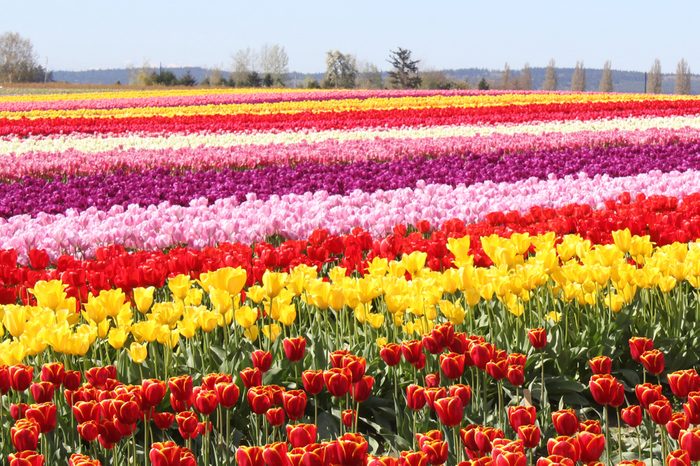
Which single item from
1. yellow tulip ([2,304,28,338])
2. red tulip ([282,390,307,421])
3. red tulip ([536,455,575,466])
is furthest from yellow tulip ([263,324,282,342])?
red tulip ([536,455,575,466])

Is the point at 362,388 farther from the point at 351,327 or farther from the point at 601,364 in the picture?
the point at 351,327

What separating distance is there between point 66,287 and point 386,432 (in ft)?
5.20

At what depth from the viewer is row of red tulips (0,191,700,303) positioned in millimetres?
4230

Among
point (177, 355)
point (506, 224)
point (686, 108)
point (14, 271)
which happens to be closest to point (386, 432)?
point (177, 355)

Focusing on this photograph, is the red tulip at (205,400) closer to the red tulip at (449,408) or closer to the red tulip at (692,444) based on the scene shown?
the red tulip at (449,408)

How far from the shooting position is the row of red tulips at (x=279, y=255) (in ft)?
13.9

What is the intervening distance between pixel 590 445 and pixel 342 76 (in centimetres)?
6069

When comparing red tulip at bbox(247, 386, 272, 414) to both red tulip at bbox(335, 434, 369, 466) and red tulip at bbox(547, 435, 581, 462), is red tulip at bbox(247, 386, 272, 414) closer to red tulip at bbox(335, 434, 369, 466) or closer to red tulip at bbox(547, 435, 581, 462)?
red tulip at bbox(335, 434, 369, 466)

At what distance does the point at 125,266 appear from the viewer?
4.43 metres

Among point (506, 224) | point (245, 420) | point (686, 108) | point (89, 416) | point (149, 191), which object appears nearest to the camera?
point (89, 416)

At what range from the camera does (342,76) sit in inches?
2434

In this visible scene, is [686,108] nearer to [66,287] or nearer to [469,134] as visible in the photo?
[469,134]

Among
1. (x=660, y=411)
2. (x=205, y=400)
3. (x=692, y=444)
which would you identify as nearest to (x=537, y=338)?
(x=660, y=411)

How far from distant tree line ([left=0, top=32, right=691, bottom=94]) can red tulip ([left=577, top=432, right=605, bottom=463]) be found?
163 feet
